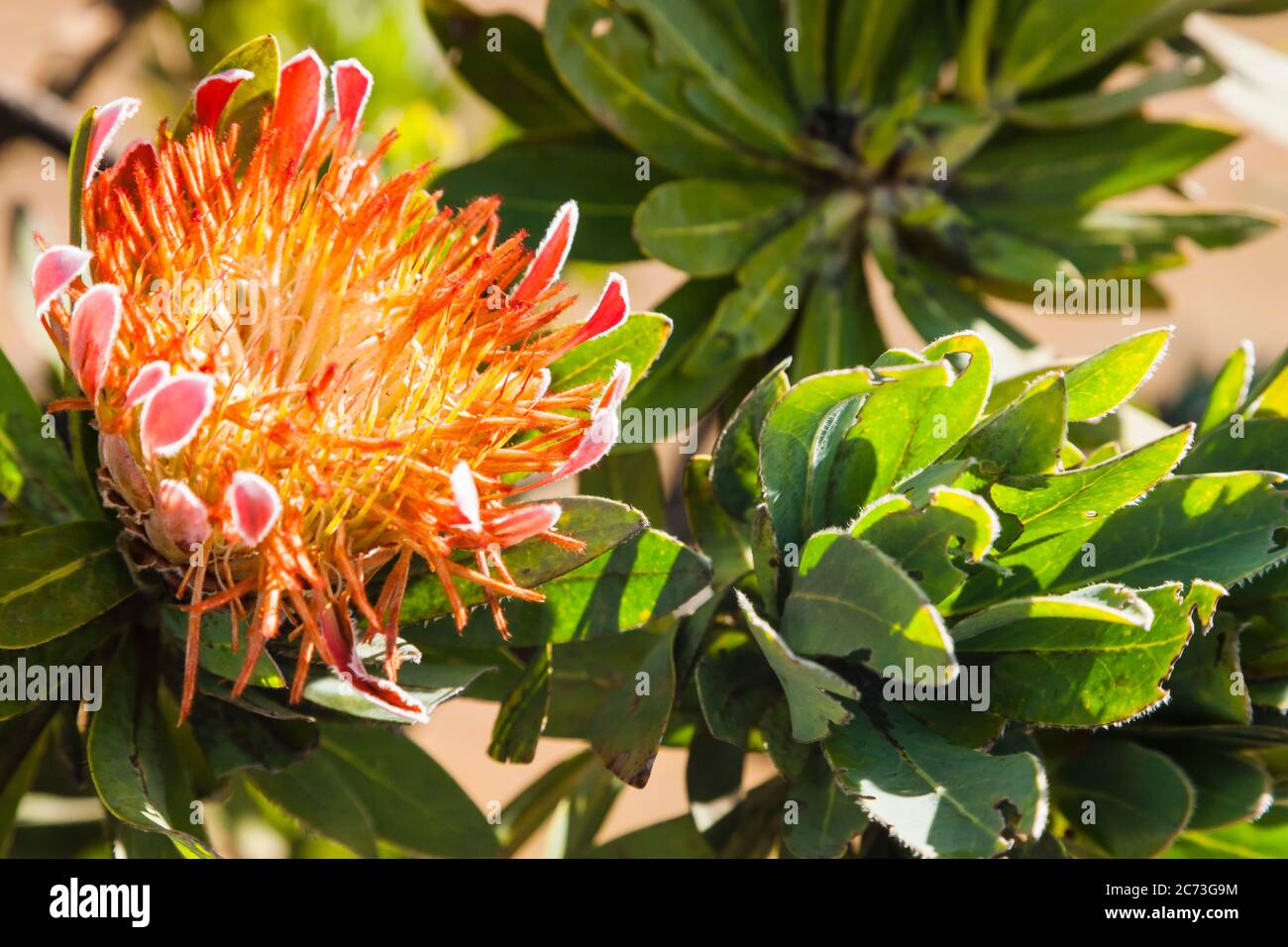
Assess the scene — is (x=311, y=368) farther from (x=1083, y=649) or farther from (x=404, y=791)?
(x=1083, y=649)

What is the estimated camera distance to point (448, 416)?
1031 mm

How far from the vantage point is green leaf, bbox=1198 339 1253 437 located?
120cm

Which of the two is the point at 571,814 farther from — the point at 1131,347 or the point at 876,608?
the point at 1131,347

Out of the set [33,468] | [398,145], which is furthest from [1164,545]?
[398,145]

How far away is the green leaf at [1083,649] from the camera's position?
89 cm

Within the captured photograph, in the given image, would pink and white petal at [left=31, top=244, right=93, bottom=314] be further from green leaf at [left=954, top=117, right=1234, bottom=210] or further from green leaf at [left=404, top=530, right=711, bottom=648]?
green leaf at [left=954, top=117, right=1234, bottom=210]

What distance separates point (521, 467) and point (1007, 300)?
88 centimetres

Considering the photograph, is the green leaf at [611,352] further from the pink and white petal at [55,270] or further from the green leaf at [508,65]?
the green leaf at [508,65]

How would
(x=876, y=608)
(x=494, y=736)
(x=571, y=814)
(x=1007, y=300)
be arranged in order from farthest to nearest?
(x=1007, y=300)
(x=571, y=814)
(x=494, y=736)
(x=876, y=608)

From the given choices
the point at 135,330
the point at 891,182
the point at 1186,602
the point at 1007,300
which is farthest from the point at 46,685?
the point at 1007,300

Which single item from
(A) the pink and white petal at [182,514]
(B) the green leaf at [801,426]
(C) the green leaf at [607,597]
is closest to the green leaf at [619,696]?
(C) the green leaf at [607,597]

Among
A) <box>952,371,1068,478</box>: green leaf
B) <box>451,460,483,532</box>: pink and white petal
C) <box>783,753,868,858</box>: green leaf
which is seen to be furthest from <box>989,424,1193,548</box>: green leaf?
<box>451,460,483,532</box>: pink and white petal

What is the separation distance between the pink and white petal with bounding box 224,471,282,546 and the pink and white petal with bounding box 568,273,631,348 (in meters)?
0.29

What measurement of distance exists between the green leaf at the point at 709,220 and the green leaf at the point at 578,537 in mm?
407
